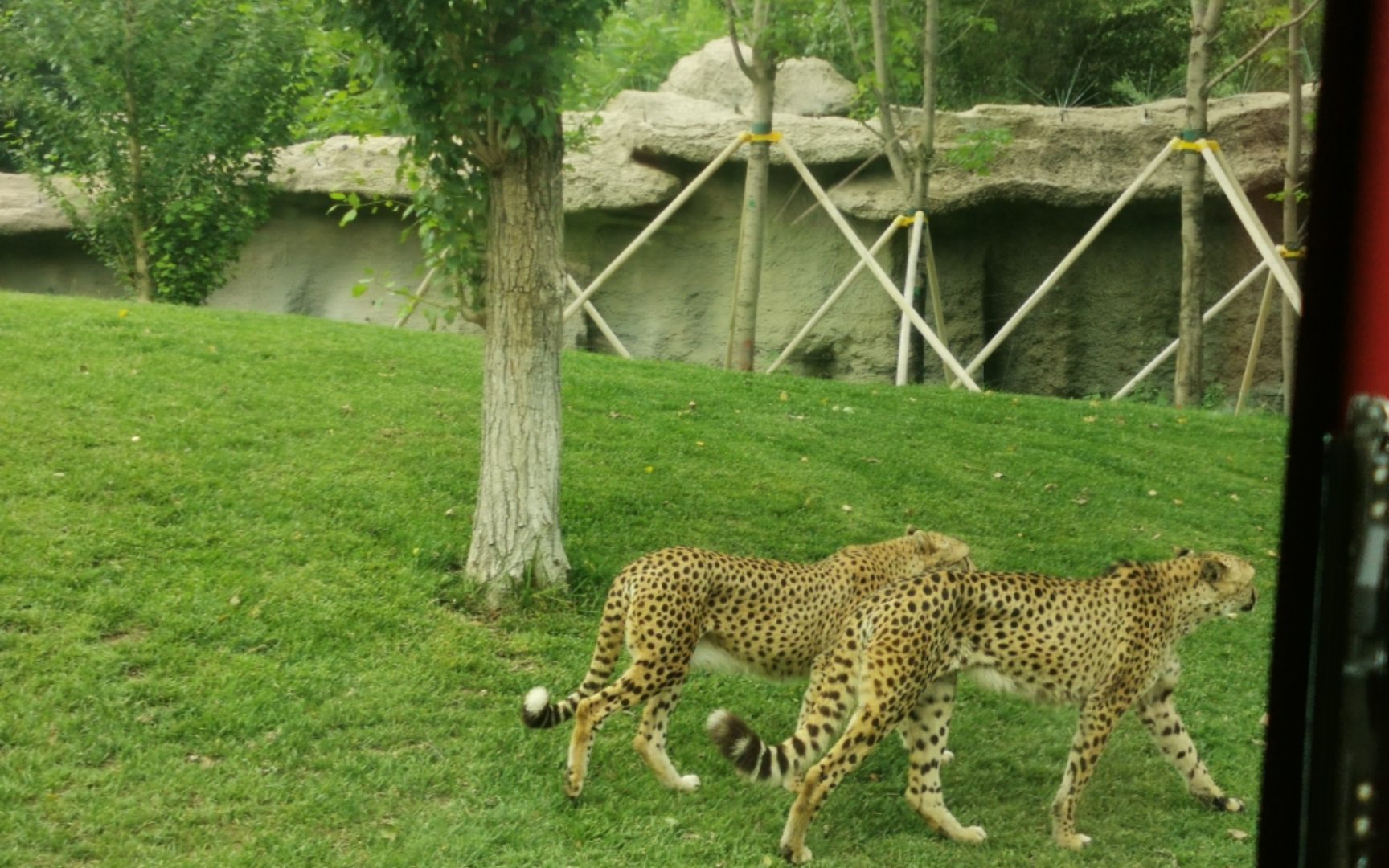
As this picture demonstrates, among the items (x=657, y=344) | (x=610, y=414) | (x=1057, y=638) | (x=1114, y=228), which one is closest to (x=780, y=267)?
(x=657, y=344)

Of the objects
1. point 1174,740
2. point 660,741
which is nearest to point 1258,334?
point 1174,740

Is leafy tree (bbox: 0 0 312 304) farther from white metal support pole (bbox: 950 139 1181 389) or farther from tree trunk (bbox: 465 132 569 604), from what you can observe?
tree trunk (bbox: 465 132 569 604)

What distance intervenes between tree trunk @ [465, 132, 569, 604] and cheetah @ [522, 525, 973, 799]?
120cm

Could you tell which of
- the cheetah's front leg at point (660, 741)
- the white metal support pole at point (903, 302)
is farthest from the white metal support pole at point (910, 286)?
the cheetah's front leg at point (660, 741)

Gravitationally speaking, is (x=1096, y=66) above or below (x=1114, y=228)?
above

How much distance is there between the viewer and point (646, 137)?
14219 mm

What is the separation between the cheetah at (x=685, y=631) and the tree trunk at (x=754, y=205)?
7051 mm

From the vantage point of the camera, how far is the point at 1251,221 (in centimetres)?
1030

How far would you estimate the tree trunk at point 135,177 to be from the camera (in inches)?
491

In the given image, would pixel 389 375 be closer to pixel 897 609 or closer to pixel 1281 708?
pixel 897 609

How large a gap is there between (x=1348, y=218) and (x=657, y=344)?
1476cm

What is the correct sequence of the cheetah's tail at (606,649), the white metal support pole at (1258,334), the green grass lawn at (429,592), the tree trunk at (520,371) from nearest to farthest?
1. the green grass lawn at (429,592)
2. the cheetah's tail at (606,649)
3. the tree trunk at (520,371)
4. the white metal support pole at (1258,334)

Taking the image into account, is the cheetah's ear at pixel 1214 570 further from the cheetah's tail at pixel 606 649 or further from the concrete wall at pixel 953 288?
the concrete wall at pixel 953 288

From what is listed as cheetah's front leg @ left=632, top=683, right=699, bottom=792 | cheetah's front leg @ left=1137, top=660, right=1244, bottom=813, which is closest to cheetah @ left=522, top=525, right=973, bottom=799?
cheetah's front leg @ left=632, top=683, right=699, bottom=792
